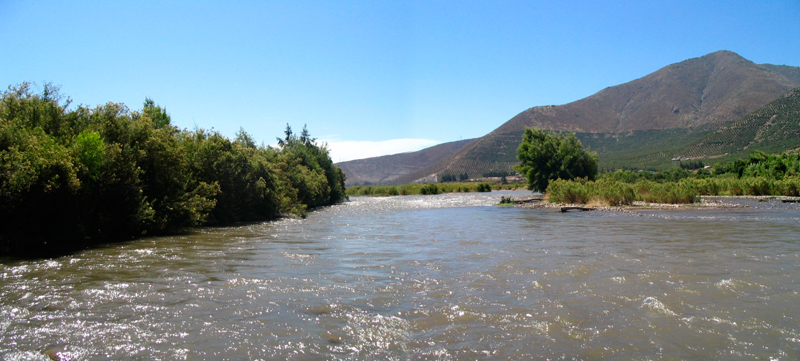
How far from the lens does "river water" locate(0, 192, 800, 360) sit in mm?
5344

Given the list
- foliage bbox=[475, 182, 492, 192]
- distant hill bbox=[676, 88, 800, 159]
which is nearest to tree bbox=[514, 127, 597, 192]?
foliage bbox=[475, 182, 492, 192]

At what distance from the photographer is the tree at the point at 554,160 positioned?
46500 millimetres

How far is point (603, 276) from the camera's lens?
920 centimetres

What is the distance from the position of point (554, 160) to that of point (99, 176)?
42306 mm

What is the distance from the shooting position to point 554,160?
47125 millimetres

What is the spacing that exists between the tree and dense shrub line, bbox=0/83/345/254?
32698 millimetres

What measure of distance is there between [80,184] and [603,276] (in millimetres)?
14781

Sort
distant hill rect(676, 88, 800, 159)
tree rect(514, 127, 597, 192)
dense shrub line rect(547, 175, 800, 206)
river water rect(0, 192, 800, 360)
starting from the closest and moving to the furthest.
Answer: river water rect(0, 192, 800, 360) < dense shrub line rect(547, 175, 800, 206) < tree rect(514, 127, 597, 192) < distant hill rect(676, 88, 800, 159)

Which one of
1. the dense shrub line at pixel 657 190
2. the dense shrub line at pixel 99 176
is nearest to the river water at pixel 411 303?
the dense shrub line at pixel 99 176

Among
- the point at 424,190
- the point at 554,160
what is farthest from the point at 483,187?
the point at 554,160

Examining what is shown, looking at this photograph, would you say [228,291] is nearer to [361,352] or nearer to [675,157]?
[361,352]

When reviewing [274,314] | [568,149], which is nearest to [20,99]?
[274,314]

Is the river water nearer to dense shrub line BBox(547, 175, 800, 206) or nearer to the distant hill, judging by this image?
dense shrub line BBox(547, 175, 800, 206)

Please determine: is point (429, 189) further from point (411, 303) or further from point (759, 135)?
point (411, 303)
